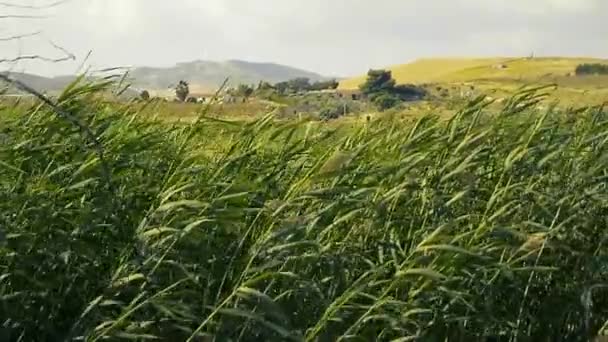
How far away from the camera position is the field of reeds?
4590mm

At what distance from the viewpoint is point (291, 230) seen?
4.79 metres

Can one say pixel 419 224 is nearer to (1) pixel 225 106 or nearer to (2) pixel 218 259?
(2) pixel 218 259

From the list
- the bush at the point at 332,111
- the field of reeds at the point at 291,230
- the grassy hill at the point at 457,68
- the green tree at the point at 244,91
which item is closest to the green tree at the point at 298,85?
the bush at the point at 332,111

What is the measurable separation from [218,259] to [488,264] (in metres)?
1.37

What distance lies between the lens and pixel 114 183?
5188mm

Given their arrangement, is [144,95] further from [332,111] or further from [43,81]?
[332,111]

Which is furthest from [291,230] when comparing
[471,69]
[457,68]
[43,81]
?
[457,68]

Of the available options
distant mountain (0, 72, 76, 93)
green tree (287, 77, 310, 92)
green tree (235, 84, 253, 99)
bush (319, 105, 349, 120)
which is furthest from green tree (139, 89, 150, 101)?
green tree (287, 77, 310, 92)

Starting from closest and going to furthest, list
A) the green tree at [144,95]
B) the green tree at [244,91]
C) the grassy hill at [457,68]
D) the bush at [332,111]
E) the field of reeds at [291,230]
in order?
1. the field of reeds at [291,230]
2. the green tree at [144,95]
3. the green tree at [244,91]
4. the bush at [332,111]
5. the grassy hill at [457,68]

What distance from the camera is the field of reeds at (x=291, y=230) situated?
4590mm

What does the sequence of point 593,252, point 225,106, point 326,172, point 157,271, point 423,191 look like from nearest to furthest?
point 157,271 → point 326,172 → point 423,191 → point 593,252 → point 225,106

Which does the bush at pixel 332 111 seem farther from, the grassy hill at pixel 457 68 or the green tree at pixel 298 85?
the grassy hill at pixel 457 68

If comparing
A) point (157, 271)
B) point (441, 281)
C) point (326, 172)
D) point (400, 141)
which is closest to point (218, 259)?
point (157, 271)

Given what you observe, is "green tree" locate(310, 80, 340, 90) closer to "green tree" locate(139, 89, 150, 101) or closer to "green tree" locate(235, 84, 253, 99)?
"green tree" locate(235, 84, 253, 99)
